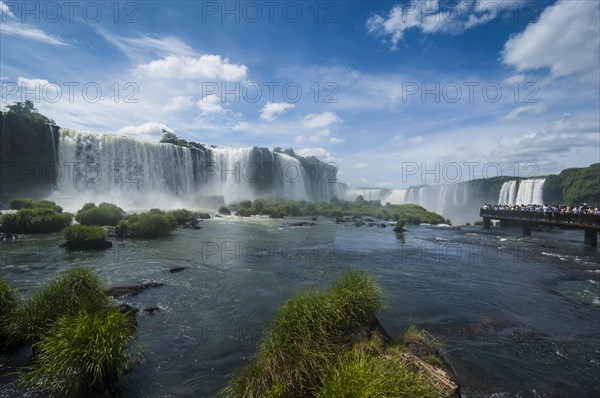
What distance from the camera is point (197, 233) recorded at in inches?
1252

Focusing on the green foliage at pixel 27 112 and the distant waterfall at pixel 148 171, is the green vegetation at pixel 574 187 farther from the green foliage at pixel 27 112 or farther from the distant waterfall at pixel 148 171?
the green foliage at pixel 27 112

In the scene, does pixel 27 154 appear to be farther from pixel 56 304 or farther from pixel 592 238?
pixel 592 238

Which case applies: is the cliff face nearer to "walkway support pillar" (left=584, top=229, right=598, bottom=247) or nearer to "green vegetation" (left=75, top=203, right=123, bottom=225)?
"green vegetation" (left=75, top=203, right=123, bottom=225)

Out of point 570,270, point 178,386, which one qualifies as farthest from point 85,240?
point 570,270

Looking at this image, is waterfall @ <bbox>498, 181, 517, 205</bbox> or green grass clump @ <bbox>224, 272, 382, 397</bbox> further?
waterfall @ <bbox>498, 181, 517, 205</bbox>

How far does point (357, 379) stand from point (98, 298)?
8173 mm

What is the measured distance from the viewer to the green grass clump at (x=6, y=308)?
8.19 metres

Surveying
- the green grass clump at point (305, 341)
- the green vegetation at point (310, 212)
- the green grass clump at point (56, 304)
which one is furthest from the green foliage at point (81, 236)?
the green vegetation at point (310, 212)

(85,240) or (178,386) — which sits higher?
(85,240)

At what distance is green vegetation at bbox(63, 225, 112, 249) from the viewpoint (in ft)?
71.2

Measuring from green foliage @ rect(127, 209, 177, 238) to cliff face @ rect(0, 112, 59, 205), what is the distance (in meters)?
29.9

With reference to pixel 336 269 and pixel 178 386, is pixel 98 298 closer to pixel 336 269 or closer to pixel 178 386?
pixel 178 386

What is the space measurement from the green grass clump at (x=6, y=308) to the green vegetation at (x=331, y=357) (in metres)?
6.32

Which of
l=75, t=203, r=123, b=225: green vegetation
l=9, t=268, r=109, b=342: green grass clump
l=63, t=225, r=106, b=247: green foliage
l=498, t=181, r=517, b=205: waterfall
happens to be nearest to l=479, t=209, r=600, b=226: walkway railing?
l=498, t=181, r=517, b=205: waterfall
